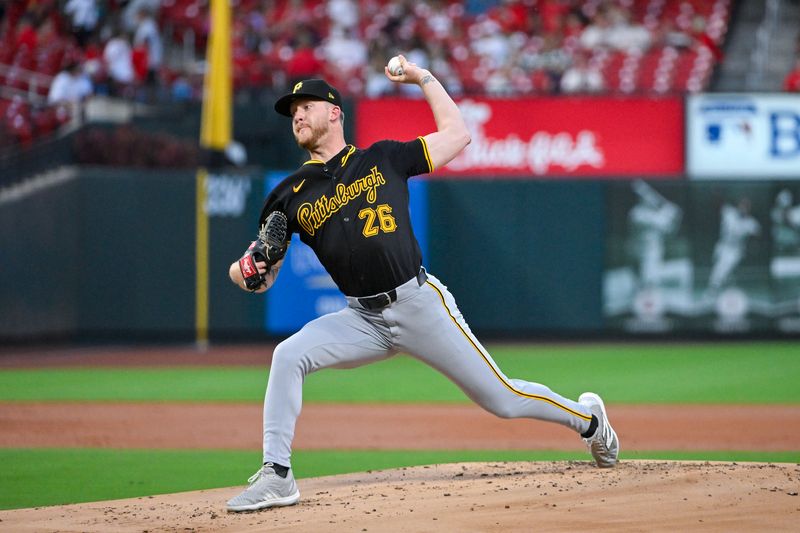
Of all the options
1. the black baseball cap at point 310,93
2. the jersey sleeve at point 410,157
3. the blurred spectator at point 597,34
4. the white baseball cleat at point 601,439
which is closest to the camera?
the black baseball cap at point 310,93

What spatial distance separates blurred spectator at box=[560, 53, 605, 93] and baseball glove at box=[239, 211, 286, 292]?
492 inches

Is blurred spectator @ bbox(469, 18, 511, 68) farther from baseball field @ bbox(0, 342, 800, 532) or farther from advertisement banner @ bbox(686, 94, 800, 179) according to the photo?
baseball field @ bbox(0, 342, 800, 532)

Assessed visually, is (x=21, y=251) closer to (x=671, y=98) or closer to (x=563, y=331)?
(x=563, y=331)

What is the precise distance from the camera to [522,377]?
40.5 feet

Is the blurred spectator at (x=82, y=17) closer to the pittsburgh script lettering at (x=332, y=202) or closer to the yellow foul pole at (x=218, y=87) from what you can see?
the yellow foul pole at (x=218, y=87)

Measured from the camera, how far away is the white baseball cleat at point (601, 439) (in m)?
6.20

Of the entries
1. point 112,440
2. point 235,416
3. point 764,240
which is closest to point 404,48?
point 764,240

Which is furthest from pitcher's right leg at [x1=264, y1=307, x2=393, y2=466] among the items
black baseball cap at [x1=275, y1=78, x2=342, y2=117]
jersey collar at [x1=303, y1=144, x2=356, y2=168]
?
black baseball cap at [x1=275, y1=78, x2=342, y2=117]

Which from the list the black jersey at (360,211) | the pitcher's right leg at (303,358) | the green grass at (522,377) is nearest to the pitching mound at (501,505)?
the pitcher's right leg at (303,358)

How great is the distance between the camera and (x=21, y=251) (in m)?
15.9

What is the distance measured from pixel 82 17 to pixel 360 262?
14.5 metres

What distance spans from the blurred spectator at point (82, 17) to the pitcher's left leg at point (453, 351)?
46.7 ft

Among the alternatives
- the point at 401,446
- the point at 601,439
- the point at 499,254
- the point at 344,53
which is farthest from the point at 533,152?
the point at 601,439

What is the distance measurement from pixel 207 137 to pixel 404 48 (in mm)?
4054
